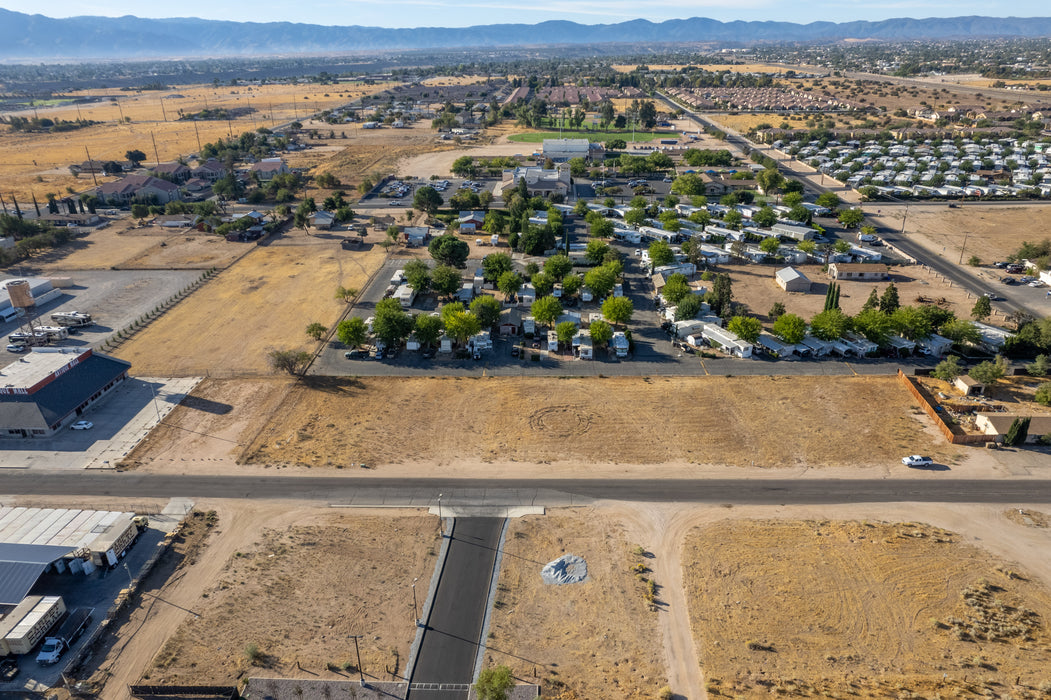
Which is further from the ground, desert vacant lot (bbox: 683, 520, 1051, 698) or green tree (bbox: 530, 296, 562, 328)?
green tree (bbox: 530, 296, 562, 328)

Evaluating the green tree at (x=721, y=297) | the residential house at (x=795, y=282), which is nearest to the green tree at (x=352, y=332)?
the green tree at (x=721, y=297)

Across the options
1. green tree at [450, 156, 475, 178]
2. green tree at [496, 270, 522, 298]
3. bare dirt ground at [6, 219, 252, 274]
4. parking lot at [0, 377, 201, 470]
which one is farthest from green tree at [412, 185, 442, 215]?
parking lot at [0, 377, 201, 470]

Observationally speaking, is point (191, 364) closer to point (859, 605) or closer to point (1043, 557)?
point (859, 605)

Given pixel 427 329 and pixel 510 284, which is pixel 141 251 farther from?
pixel 510 284

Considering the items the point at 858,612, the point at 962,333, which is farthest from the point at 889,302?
the point at 858,612

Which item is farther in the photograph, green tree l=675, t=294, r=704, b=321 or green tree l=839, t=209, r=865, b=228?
green tree l=839, t=209, r=865, b=228

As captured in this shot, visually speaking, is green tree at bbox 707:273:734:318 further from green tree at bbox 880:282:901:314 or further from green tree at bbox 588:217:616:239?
green tree at bbox 588:217:616:239

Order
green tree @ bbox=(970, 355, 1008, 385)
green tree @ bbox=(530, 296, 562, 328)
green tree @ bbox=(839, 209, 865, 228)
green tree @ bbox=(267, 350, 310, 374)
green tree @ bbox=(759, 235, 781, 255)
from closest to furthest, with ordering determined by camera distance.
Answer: green tree @ bbox=(970, 355, 1008, 385) → green tree @ bbox=(267, 350, 310, 374) → green tree @ bbox=(530, 296, 562, 328) → green tree @ bbox=(759, 235, 781, 255) → green tree @ bbox=(839, 209, 865, 228)
